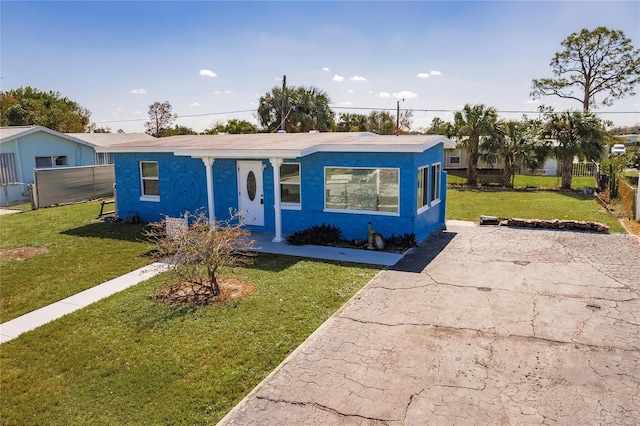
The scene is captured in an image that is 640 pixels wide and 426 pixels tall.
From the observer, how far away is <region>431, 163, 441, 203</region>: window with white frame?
14164mm

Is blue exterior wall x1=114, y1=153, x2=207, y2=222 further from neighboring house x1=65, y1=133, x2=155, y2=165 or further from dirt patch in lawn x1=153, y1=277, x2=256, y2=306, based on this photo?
neighboring house x1=65, y1=133, x2=155, y2=165

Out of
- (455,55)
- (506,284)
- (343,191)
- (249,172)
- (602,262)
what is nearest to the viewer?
(506,284)

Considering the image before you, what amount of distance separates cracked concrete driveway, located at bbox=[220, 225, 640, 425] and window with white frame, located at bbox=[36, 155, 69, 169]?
22.8m

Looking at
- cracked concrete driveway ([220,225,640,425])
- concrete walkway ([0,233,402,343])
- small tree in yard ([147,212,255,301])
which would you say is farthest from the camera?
small tree in yard ([147,212,255,301])

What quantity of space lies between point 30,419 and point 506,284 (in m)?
8.02

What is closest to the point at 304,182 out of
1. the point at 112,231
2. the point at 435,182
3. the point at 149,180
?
the point at 435,182

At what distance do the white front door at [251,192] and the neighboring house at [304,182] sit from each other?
0.10ft

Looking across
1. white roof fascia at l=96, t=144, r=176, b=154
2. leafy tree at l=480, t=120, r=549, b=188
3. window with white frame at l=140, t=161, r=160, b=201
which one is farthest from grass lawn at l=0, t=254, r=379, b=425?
leafy tree at l=480, t=120, r=549, b=188

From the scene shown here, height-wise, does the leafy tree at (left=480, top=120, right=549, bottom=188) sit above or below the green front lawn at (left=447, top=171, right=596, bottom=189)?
above

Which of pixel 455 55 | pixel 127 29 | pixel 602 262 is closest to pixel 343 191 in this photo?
pixel 602 262

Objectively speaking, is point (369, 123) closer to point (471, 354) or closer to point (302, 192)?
point (302, 192)

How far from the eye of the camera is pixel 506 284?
9062 mm

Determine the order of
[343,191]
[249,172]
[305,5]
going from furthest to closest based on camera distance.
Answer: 1. [305,5]
2. [249,172]
3. [343,191]

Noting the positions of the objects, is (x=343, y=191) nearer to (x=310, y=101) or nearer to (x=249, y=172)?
(x=249, y=172)
